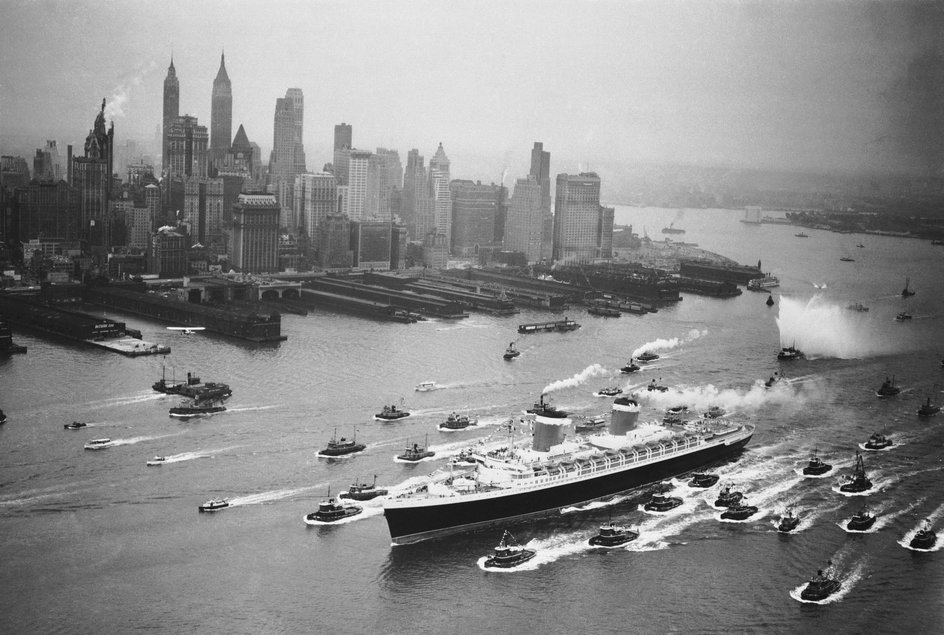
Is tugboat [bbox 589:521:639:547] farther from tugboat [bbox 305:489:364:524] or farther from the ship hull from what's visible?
tugboat [bbox 305:489:364:524]

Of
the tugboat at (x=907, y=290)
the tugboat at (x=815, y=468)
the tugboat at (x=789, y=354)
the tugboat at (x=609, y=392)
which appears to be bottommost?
the tugboat at (x=815, y=468)

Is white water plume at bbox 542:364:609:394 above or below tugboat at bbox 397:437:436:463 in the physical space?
above

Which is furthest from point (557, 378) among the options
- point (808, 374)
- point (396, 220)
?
point (396, 220)

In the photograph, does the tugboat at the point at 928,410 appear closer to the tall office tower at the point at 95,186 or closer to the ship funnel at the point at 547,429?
the ship funnel at the point at 547,429

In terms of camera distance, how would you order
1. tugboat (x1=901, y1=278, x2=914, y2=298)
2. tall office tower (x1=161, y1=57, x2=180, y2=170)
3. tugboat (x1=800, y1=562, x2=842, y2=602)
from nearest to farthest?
tugboat (x1=800, y1=562, x2=842, y2=602) → tugboat (x1=901, y1=278, x2=914, y2=298) → tall office tower (x1=161, y1=57, x2=180, y2=170)

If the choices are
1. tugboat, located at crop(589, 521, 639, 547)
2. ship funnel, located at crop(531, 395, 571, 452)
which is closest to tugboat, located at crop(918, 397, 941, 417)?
ship funnel, located at crop(531, 395, 571, 452)

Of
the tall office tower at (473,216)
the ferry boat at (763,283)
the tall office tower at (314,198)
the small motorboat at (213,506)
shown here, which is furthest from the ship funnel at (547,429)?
the tall office tower at (473,216)
